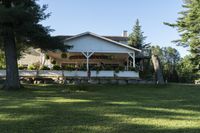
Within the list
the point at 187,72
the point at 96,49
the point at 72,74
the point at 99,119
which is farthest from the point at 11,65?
the point at 187,72

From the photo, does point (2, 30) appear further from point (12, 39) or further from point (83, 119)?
point (83, 119)

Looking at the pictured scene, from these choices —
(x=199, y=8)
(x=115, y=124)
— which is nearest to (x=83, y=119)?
(x=115, y=124)

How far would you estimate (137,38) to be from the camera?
63656 mm

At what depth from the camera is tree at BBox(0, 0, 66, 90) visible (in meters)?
21.3

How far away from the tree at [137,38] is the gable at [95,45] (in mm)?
26256

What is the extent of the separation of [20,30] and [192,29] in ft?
90.5

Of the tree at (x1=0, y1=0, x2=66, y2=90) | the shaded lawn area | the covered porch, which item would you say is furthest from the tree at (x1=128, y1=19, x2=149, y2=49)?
the shaded lawn area

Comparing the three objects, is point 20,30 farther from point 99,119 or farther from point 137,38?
point 137,38

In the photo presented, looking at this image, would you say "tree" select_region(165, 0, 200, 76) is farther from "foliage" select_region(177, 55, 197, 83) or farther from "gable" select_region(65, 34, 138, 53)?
"gable" select_region(65, 34, 138, 53)

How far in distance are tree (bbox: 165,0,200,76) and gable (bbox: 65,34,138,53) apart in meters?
13.2

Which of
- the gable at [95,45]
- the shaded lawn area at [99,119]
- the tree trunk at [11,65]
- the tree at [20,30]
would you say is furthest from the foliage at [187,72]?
the shaded lawn area at [99,119]

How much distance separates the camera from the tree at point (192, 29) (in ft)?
146

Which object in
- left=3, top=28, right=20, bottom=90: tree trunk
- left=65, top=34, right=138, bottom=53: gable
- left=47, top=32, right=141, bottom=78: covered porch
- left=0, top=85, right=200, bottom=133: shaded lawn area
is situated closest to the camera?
left=0, top=85, right=200, bottom=133: shaded lawn area

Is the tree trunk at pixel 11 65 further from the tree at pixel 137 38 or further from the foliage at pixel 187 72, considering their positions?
the tree at pixel 137 38
